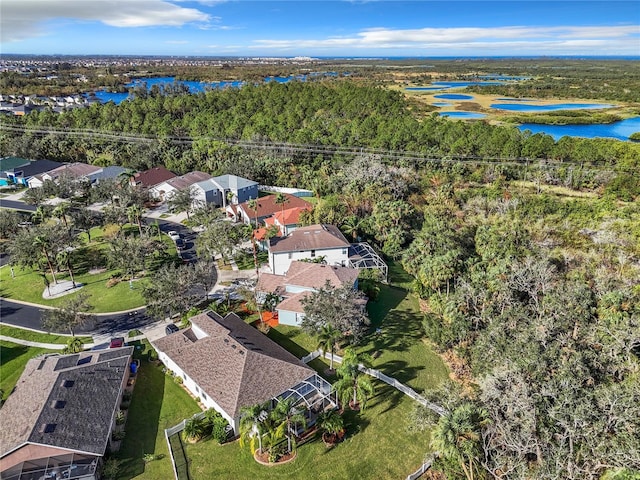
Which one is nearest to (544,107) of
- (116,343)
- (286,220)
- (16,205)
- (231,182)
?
(231,182)

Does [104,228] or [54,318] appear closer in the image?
Result: [54,318]

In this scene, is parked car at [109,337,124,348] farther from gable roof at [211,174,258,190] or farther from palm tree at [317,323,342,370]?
gable roof at [211,174,258,190]

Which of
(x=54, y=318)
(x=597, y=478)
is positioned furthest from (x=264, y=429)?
(x=54, y=318)

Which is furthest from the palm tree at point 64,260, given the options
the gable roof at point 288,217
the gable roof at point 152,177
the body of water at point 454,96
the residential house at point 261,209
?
the body of water at point 454,96

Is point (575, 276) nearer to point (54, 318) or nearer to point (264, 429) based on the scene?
point (264, 429)

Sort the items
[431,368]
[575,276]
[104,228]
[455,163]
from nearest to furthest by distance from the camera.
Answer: [431,368], [575,276], [104,228], [455,163]

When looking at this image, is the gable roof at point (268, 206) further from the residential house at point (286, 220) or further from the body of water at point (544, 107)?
the body of water at point (544, 107)
